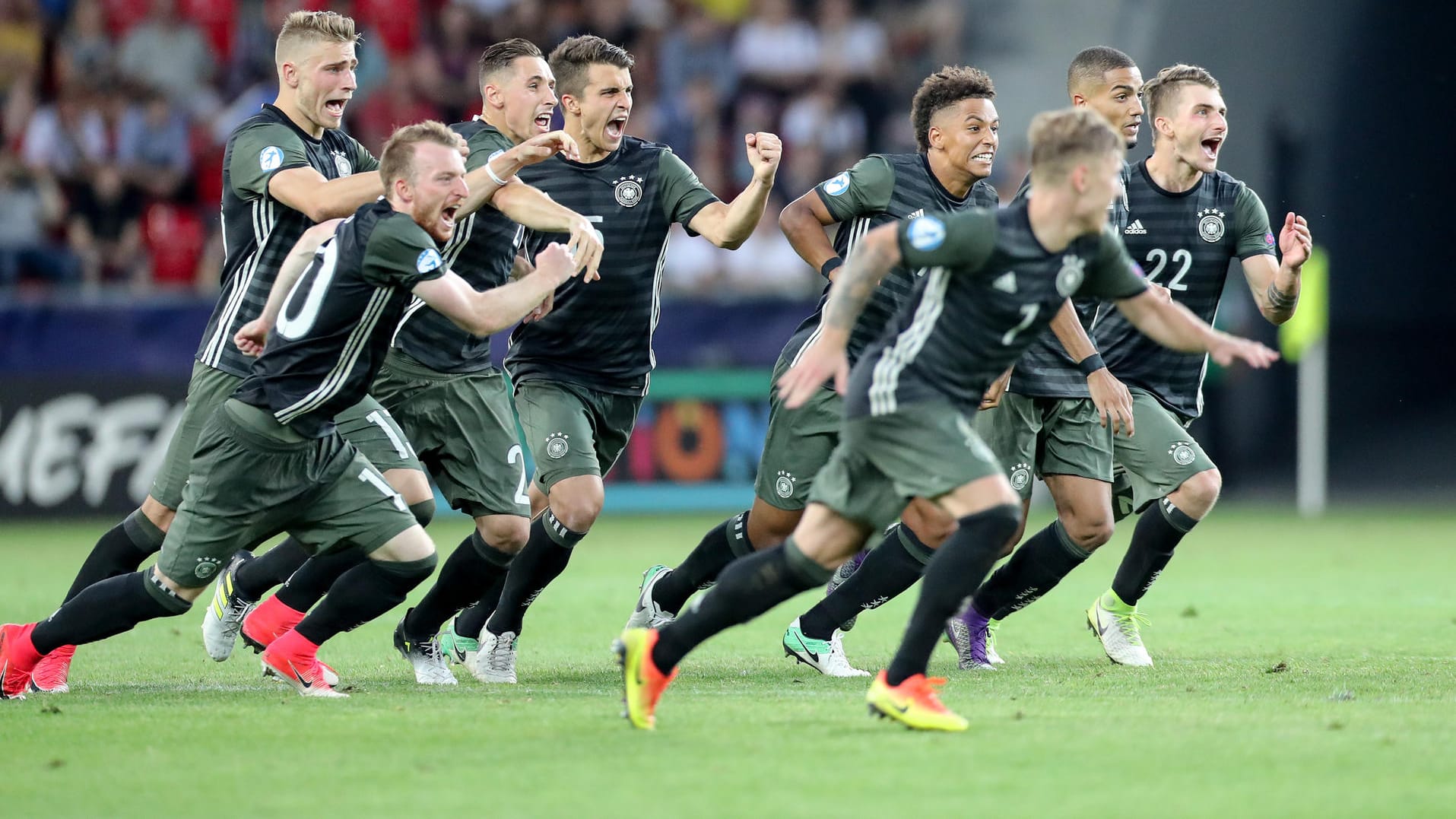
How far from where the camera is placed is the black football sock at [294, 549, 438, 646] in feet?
22.1

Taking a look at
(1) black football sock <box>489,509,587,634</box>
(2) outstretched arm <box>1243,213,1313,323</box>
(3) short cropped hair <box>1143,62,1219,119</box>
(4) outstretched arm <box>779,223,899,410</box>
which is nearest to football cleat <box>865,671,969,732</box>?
(4) outstretched arm <box>779,223,899,410</box>

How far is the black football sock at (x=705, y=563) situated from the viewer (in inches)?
311

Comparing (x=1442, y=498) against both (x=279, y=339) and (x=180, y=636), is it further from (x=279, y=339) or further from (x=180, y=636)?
(x=279, y=339)

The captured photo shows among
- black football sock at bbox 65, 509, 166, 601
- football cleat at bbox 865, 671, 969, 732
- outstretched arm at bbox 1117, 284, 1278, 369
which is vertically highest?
outstretched arm at bbox 1117, 284, 1278, 369

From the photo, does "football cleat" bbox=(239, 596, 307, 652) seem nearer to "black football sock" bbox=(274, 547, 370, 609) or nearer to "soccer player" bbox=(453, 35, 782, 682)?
"black football sock" bbox=(274, 547, 370, 609)

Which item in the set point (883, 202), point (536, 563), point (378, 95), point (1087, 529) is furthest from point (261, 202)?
point (378, 95)

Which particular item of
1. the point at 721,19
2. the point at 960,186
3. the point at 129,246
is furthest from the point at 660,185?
the point at 721,19

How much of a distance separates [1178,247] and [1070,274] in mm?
2589

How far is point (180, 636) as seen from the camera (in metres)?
8.91

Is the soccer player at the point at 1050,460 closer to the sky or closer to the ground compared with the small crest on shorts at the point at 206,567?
closer to the sky

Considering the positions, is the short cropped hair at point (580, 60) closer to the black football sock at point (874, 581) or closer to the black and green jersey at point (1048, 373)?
the black and green jersey at point (1048, 373)

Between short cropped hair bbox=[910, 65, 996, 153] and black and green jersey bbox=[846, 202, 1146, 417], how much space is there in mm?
1863

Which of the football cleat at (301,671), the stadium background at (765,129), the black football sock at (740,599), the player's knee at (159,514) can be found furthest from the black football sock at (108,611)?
the stadium background at (765,129)

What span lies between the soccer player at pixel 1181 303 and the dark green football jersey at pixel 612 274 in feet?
6.22
